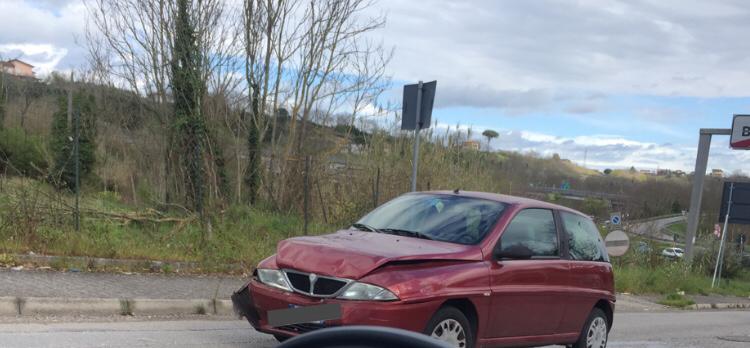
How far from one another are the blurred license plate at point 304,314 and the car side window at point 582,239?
9.99 ft

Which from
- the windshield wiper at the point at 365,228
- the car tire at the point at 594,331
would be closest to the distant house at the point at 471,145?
the car tire at the point at 594,331

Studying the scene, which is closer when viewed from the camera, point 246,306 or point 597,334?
point 246,306

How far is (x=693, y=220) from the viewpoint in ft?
73.2

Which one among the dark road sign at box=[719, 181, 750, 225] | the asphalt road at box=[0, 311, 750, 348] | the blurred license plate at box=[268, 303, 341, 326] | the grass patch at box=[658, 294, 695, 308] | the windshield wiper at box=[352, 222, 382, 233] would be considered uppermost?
the dark road sign at box=[719, 181, 750, 225]

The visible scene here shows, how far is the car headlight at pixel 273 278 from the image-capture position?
5686 mm

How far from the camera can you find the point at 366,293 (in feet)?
17.3

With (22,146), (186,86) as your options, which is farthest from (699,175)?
(22,146)

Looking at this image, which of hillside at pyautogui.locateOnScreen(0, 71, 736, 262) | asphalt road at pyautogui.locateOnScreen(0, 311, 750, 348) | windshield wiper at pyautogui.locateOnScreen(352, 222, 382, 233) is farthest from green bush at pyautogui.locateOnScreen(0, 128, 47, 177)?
windshield wiper at pyautogui.locateOnScreen(352, 222, 382, 233)

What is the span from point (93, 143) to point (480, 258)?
2160 cm

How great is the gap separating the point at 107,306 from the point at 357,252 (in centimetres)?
390

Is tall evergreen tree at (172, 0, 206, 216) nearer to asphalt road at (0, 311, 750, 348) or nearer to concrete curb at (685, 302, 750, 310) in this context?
asphalt road at (0, 311, 750, 348)

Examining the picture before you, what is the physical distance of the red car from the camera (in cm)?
534

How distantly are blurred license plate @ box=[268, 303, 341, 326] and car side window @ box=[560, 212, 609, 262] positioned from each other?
304 cm

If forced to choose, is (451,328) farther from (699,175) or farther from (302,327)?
(699,175)
